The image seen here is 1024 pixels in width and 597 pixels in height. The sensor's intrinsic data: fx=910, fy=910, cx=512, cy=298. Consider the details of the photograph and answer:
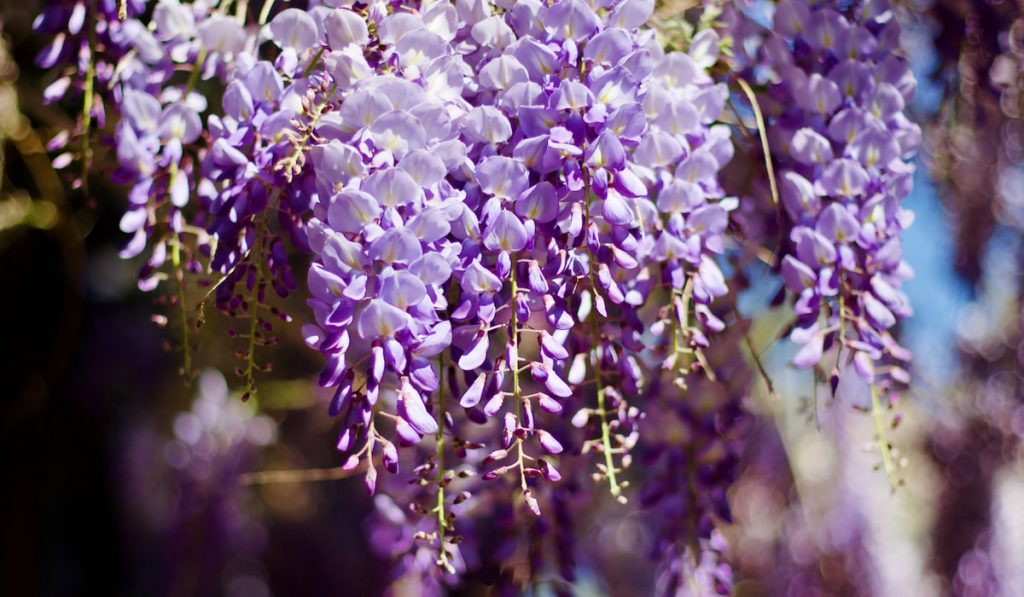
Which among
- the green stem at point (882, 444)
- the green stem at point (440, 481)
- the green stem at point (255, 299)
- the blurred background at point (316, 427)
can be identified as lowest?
the blurred background at point (316, 427)

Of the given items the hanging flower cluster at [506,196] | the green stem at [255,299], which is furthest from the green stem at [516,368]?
the green stem at [255,299]

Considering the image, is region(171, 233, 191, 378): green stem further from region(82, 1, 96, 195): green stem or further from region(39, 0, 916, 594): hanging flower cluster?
region(82, 1, 96, 195): green stem

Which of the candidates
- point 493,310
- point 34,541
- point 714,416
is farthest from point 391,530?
Result: point 34,541

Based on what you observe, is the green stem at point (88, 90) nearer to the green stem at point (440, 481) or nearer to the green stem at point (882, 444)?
the green stem at point (440, 481)

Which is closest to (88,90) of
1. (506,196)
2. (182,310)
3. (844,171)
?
(182,310)

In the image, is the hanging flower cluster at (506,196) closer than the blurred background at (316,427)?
Yes

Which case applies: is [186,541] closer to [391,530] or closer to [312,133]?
[391,530]

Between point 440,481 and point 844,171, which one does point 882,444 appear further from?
point 440,481
